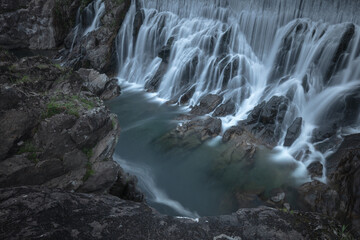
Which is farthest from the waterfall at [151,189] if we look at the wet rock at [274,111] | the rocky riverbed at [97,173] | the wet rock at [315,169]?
the wet rock at [274,111]

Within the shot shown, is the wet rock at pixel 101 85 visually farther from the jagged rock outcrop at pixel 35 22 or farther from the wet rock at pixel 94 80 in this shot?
the jagged rock outcrop at pixel 35 22

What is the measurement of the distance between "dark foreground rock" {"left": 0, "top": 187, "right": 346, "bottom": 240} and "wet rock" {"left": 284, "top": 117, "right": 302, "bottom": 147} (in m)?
7.04

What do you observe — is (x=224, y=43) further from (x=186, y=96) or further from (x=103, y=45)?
(x=103, y=45)

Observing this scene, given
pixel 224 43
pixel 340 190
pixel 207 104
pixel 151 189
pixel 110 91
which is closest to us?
pixel 340 190

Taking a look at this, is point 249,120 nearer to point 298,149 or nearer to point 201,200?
point 298,149

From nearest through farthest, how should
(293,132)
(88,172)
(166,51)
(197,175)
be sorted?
(88,172) < (197,175) < (293,132) < (166,51)

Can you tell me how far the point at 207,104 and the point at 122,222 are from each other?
1006 centimetres

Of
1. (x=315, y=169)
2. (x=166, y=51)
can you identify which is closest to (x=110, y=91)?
(x=166, y=51)

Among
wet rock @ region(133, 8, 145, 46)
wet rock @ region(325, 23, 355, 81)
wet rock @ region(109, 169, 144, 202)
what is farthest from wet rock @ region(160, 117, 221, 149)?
wet rock @ region(133, 8, 145, 46)

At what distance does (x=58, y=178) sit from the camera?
6.13m

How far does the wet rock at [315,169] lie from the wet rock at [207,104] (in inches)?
206

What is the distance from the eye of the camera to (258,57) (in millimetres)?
14797

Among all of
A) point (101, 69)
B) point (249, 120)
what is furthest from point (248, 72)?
point (101, 69)

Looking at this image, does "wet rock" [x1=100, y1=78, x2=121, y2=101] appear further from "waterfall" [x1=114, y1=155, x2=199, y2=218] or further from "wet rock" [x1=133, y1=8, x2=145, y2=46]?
"waterfall" [x1=114, y1=155, x2=199, y2=218]
